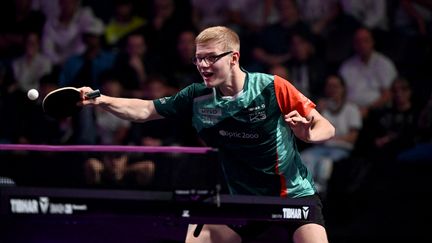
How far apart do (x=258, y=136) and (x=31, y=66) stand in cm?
602

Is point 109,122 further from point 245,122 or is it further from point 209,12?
point 245,122

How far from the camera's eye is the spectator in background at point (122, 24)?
32.7ft

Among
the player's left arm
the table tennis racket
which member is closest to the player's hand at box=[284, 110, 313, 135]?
the player's left arm

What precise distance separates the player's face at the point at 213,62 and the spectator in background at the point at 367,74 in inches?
181

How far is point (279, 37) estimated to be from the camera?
9422 millimetres

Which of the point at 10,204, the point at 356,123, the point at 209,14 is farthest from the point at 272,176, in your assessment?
the point at 209,14

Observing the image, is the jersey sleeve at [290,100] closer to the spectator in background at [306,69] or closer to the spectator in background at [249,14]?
the spectator in background at [306,69]

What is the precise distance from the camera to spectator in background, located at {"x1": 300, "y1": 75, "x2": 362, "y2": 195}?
872cm

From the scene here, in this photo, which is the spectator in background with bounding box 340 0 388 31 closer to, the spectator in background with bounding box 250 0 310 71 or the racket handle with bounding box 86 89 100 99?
the spectator in background with bounding box 250 0 310 71

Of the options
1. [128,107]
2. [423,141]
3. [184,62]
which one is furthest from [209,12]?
[128,107]

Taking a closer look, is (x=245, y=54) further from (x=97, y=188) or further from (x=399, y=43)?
(x=97, y=188)

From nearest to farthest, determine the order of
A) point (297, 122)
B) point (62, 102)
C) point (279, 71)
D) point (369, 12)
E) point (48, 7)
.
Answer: point (297, 122)
point (62, 102)
point (279, 71)
point (369, 12)
point (48, 7)

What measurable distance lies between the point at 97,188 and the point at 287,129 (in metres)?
1.31

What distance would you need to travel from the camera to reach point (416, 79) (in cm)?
895
